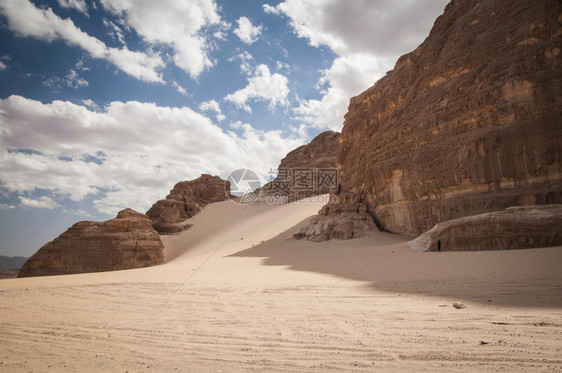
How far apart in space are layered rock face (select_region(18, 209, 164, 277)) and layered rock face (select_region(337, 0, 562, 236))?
54.7 feet

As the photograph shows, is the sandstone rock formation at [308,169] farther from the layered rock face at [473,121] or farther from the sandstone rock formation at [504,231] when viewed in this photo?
the sandstone rock formation at [504,231]

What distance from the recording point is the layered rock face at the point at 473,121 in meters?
9.34

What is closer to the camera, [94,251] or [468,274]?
[468,274]

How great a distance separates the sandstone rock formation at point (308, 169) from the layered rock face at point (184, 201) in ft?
23.5

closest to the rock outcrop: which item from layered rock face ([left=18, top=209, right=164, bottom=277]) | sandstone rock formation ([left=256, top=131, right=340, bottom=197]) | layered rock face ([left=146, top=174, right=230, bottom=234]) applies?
layered rock face ([left=18, top=209, right=164, bottom=277])

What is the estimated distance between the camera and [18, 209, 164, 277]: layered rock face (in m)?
20.0

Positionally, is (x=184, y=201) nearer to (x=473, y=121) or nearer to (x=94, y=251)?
(x=94, y=251)

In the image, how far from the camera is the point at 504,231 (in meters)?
7.79

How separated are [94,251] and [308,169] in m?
29.1

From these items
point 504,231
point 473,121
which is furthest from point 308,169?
point 504,231

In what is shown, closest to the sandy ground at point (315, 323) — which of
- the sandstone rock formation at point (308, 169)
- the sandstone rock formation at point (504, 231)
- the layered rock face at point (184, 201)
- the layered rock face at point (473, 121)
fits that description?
the sandstone rock formation at point (504, 231)

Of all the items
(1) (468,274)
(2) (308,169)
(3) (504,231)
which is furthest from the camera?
(2) (308,169)

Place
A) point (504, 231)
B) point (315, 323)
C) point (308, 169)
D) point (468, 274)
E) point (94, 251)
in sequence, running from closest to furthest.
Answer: point (315, 323), point (468, 274), point (504, 231), point (94, 251), point (308, 169)

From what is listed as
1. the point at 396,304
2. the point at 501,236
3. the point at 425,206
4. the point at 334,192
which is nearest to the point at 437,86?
the point at 425,206
